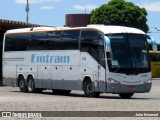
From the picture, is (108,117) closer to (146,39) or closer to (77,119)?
(77,119)

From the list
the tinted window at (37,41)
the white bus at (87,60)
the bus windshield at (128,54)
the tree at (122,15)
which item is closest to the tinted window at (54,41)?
the white bus at (87,60)

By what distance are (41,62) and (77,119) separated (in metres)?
15.4

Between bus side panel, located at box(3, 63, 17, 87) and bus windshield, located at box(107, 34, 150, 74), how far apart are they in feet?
28.8

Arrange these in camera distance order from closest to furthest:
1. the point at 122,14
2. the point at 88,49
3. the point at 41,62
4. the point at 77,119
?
the point at 77,119
the point at 88,49
the point at 41,62
the point at 122,14

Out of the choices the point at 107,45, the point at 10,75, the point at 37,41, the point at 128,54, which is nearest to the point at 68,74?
the point at 37,41

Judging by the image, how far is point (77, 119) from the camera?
1566cm

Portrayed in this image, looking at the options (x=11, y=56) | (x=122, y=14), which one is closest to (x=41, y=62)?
(x=11, y=56)

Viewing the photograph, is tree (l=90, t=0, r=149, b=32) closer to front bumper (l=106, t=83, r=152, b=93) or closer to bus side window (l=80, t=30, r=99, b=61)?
bus side window (l=80, t=30, r=99, b=61)

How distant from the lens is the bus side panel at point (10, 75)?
→ 33.2 metres

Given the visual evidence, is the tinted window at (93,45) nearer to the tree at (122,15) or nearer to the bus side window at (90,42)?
the bus side window at (90,42)

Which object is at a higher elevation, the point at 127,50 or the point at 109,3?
the point at 109,3

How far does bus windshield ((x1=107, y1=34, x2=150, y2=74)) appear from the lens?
26.0m

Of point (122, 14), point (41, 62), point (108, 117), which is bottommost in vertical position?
point (108, 117)

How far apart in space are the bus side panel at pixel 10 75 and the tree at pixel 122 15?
41.5 meters
